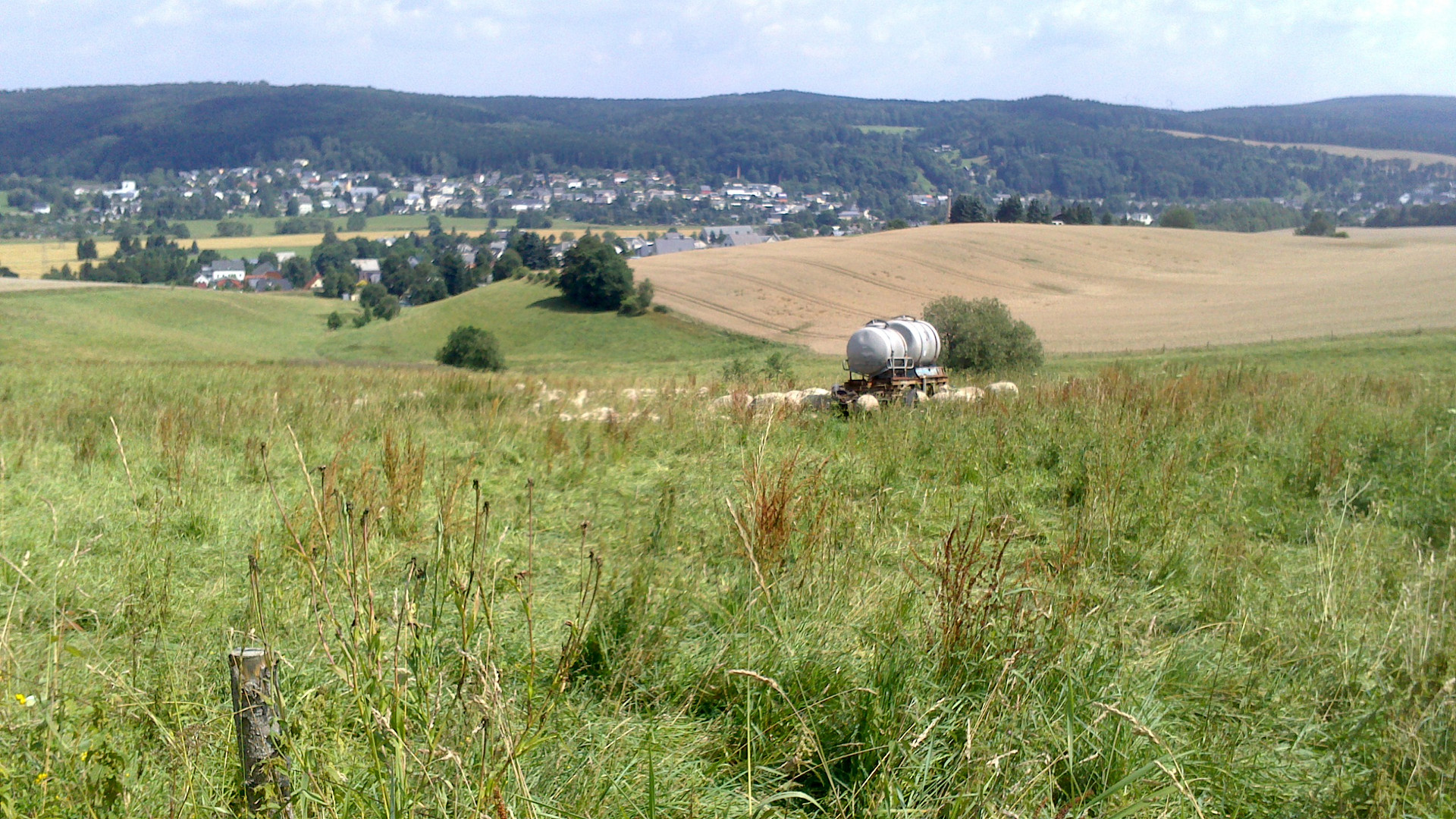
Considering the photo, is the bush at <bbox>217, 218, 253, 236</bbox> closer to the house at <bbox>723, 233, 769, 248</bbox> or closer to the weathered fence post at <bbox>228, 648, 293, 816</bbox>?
the house at <bbox>723, 233, 769, 248</bbox>

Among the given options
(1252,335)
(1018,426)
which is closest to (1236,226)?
(1252,335)

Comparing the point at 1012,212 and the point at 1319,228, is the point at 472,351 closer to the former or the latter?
the point at 1012,212

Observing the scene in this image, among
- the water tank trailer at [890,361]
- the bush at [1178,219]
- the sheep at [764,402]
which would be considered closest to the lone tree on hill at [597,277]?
the water tank trailer at [890,361]

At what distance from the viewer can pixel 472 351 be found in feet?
160

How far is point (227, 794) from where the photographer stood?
97.3 inches

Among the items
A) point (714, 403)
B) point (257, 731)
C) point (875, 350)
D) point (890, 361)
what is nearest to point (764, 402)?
point (714, 403)

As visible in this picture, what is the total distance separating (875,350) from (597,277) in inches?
1950

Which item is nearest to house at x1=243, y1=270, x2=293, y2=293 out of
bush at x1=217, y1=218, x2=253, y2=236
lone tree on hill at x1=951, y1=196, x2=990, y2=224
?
bush at x1=217, y1=218, x2=253, y2=236

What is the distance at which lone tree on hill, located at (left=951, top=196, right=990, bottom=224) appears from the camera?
108 meters

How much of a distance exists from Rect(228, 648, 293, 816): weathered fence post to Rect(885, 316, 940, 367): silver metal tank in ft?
49.0

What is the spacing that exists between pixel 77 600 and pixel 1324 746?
4.99m

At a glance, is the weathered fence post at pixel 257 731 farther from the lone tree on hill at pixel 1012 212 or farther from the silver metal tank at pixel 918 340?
the lone tree on hill at pixel 1012 212

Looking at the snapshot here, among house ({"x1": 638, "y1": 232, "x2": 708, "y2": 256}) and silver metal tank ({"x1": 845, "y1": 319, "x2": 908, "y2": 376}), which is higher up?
house ({"x1": 638, "y1": 232, "x2": 708, "y2": 256})

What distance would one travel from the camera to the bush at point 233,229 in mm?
179750
